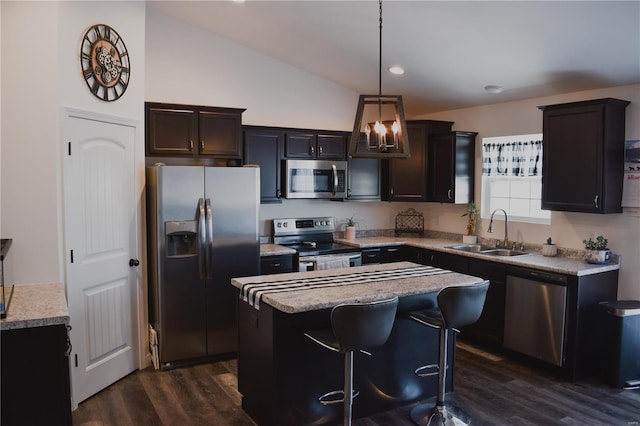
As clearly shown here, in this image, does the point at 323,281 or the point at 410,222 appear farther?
the point at 410,222

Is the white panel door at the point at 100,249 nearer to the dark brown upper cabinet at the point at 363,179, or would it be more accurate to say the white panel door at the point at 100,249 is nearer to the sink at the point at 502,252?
the dark brown upper cabinet at the point at 363,179

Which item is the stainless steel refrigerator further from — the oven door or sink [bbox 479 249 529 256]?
sink [bbox 479 249 529 256]

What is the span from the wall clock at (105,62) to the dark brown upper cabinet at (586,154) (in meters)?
3.61

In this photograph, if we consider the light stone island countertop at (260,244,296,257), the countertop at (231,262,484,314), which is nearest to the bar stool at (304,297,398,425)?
the countertop at (231,262,484,314)

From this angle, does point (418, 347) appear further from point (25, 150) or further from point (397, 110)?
point (25, 150)

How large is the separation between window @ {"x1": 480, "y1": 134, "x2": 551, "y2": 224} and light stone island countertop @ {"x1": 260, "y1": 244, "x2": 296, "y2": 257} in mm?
2251

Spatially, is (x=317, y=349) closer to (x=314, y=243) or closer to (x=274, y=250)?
(x=274, y=250)

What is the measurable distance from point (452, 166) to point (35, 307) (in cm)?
422

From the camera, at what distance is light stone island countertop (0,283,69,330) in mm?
2383

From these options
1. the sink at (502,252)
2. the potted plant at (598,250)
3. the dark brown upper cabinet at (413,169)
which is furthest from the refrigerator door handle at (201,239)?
the potted plant at (598,250)

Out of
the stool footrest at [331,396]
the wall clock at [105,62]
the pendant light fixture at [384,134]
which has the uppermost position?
the wall clock at [105,62]

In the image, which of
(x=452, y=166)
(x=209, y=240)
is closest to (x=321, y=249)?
(x=209, y=240)

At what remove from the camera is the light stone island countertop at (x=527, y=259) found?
3945mm

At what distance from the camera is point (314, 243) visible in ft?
18.1
